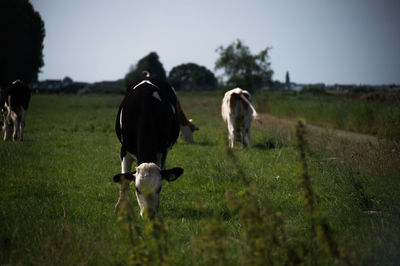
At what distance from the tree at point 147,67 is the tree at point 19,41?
44.0m

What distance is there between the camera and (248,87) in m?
40.9

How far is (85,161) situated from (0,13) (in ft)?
91.9

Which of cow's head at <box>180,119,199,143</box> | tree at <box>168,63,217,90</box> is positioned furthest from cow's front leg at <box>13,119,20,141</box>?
tree at <box>168,63,217,90</box>

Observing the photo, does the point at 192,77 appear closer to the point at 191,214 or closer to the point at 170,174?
the point at 191,214

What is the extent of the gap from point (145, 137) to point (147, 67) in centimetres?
9487

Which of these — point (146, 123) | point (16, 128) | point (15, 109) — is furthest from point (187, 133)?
point (146, 123)

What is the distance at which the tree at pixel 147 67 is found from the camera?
9650 cm

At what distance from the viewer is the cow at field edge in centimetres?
398

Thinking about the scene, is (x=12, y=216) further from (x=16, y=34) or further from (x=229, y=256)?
(x=16, y=34)

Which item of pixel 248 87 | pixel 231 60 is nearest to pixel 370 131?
pixel 248 87

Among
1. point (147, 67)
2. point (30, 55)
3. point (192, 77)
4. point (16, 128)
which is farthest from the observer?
point (192, 77)

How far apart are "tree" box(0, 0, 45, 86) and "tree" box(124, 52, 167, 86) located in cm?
4400

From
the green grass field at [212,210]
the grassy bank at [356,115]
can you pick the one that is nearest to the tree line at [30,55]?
the grassy bank at [356,115]

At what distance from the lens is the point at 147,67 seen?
317 ft
